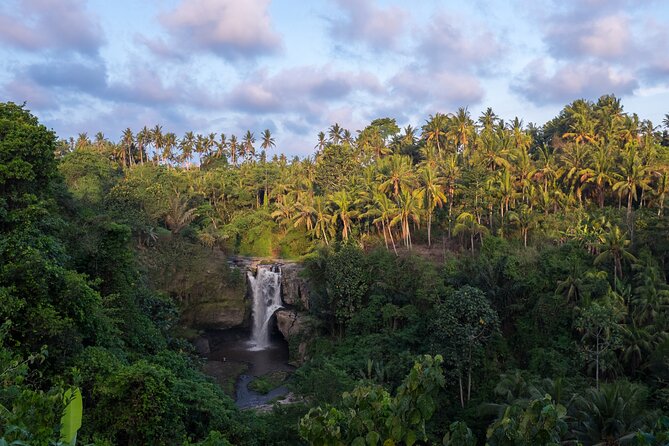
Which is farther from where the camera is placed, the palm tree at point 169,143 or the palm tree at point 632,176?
the palm tree at point 169,143

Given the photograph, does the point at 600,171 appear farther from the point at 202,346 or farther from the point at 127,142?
the point at 127,142

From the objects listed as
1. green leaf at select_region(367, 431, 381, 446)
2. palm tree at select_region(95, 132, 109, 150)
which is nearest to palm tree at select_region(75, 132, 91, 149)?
palm tree at select_region(95, 132, 109, 150)

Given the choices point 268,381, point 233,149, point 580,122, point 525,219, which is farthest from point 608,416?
point 233,149

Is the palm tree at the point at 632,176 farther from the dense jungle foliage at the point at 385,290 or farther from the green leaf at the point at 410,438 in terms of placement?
the green leaf at the point at 410,438

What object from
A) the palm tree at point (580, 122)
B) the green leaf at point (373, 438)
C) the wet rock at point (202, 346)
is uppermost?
the palm tree at point (580, 122)

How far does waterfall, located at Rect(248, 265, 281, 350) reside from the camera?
4241 cm

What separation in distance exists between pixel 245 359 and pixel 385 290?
13.0 m

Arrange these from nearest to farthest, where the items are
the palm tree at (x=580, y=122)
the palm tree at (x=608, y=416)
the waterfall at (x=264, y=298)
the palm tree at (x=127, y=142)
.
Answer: the palm tree at (x=608, y=416) < the waterfall at (x=264, y=298) < the palm tree at (x=580, y=122) < the palm tree at (x=127, y=142)

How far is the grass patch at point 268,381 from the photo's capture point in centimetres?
3203

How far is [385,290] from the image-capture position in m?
36.0

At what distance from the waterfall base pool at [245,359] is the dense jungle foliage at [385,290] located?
3391 mm

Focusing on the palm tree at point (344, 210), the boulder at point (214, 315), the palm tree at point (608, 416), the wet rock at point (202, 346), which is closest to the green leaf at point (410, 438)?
the palm tree at point (608, 416)

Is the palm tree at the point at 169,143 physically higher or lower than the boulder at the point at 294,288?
higher

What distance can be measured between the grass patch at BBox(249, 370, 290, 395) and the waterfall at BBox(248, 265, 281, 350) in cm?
713
